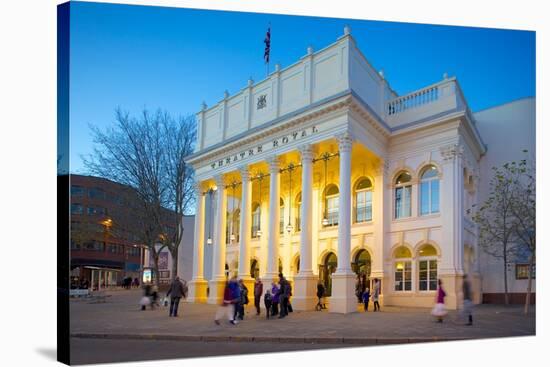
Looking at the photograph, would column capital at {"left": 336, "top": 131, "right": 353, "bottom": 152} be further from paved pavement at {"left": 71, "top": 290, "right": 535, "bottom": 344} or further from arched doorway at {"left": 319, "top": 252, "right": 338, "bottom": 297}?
paved pavement at {"left": 71, "top": 290, "right": 535, "bottom": 344}

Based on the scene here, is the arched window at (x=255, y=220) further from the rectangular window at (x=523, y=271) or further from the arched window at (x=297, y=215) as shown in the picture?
the rectangular window at (x=523, y=271)

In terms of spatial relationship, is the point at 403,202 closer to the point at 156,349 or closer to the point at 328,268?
the point at 328,268

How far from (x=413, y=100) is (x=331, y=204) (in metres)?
5.32

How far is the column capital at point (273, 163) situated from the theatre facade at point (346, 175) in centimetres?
5

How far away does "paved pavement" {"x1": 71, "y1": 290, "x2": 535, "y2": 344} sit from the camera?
1054cm

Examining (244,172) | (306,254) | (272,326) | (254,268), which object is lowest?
(272,326)

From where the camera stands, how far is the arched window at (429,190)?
19.0 m

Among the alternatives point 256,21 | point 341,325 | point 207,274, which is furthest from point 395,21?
point 207,274

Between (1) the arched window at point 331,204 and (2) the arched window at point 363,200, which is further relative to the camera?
(1) the arched window at point 331,204

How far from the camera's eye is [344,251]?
57.6 ft

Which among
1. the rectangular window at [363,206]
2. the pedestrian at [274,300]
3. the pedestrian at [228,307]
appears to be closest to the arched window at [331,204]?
the rectangular window at [363,206]

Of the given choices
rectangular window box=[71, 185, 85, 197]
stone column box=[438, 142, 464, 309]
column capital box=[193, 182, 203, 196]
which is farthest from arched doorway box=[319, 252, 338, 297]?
rectangular window box=[71, 185, 85, 197]

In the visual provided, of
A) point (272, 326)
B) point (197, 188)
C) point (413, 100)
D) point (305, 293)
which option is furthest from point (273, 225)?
point (272, 326)

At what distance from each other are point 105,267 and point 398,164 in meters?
12.6
